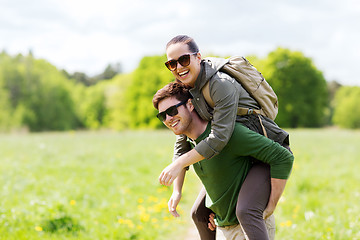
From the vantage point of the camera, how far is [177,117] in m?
2.91

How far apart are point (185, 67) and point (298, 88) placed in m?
53.9

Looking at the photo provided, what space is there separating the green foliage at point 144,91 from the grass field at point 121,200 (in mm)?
42823

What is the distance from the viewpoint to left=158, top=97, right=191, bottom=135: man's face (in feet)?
9.56

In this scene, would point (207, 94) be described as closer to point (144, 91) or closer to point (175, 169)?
point (175, 169)

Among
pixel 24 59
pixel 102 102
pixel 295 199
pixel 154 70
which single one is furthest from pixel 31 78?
pixel 295 199

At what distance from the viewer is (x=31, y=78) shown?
54.7 meters

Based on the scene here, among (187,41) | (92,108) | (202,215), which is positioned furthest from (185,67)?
(92,108)

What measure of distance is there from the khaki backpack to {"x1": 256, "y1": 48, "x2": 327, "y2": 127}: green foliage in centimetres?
4869

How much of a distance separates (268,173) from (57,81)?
60685mm

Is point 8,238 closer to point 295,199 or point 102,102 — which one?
point 295,199

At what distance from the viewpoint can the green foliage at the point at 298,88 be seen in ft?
170

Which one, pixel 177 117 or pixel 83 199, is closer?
pixel 177 117

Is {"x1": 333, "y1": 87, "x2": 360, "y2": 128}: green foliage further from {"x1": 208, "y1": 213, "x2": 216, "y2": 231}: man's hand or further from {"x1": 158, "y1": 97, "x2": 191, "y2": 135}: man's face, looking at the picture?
{"x1": 158, "y1": 97, "x2": 191, "y2": 135}: man's face

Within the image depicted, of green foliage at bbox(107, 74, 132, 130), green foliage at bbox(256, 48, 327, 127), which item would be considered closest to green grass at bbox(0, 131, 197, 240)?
green foliage at bbox(256, 48, 327, 127)
